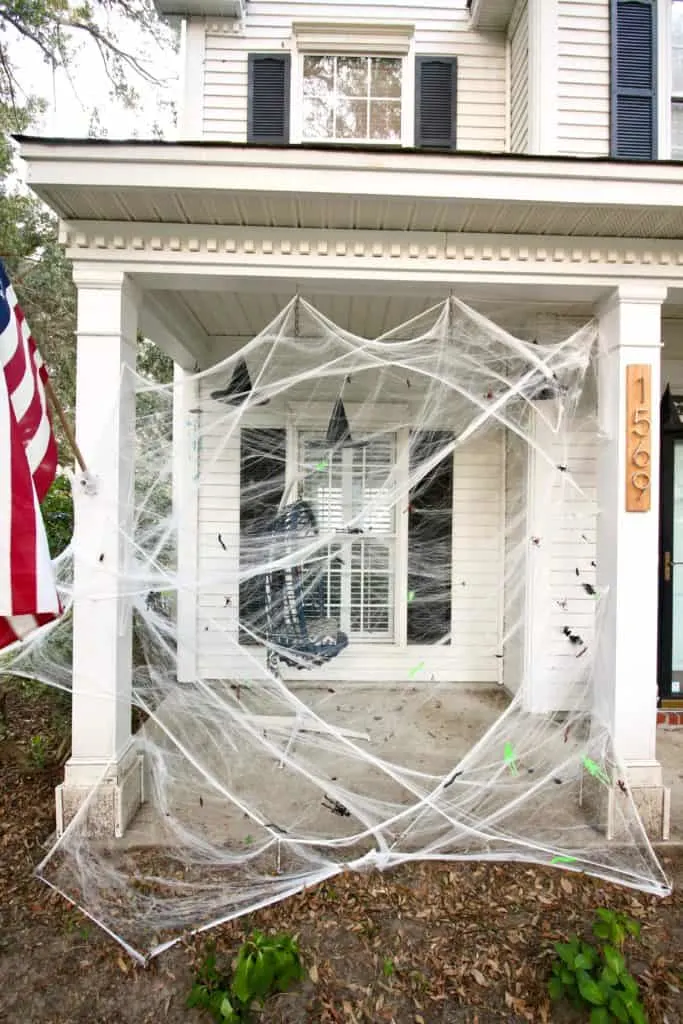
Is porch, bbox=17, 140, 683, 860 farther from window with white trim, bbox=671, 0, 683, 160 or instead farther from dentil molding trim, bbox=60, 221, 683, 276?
window with white trim, bbox=671, 0, 683, 160

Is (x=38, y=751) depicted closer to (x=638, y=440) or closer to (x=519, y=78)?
(x=638, y=440)

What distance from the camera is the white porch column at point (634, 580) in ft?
10.1

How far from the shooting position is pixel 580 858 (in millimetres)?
2855

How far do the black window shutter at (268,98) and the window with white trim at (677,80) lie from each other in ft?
10.2

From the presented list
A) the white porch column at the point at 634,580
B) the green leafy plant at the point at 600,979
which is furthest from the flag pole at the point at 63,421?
the green leafy plant at the point at 600,979

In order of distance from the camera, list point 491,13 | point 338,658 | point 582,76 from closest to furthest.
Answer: point 582,76 → point 491,13 → point 338,658

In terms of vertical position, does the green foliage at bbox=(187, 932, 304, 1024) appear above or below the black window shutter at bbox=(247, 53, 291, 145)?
below

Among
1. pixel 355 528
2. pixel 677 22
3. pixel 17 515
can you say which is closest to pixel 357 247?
pixel 355 528

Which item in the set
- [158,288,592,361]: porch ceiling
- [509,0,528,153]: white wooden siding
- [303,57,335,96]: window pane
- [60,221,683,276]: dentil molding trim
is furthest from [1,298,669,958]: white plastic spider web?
[303,57,335,96]: window pane

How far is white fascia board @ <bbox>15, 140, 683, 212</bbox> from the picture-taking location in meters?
2.74

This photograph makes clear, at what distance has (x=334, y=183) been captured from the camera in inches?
110

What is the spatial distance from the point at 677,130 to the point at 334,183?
3.38m

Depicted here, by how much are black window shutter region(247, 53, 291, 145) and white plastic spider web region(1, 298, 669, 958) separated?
7.63 feet

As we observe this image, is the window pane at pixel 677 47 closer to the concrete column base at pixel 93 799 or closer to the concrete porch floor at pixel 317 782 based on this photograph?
the concrete porch floor at pixel 317 782
